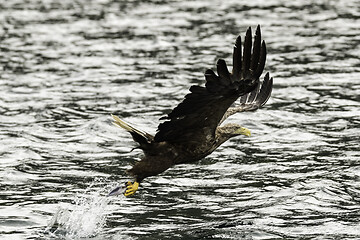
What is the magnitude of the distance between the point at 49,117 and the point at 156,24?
20.1 feet

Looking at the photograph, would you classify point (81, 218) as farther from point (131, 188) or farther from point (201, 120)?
point (201, 120)

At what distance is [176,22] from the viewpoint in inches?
706

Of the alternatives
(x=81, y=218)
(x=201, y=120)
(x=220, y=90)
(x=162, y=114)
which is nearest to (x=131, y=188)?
(x=81, y=218)

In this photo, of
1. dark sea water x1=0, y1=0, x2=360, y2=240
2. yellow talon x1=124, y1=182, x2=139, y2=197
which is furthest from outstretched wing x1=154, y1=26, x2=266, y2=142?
dark sea water x1=0, y1=0, x2=360, y2=240

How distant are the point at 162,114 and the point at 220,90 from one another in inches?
192

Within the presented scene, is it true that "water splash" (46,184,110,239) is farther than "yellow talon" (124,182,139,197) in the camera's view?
No

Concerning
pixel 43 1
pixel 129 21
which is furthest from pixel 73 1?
pixel 129 21

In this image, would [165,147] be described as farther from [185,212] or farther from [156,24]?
[156,24]

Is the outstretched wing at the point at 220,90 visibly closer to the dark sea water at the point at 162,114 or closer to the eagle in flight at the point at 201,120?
the eagle in flight at the point at 201,120

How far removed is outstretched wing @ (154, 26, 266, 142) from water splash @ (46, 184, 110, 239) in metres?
1.13

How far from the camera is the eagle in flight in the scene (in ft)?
24.2

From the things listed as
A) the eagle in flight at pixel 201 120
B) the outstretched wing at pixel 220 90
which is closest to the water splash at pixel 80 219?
the eagle in flight at pixel 201 120

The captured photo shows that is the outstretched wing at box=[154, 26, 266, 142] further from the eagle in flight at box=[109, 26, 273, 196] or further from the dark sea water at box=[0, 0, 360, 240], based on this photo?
the dark sea water at box=[0, 0, 360, 240]

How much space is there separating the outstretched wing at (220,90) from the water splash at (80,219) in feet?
3.72
